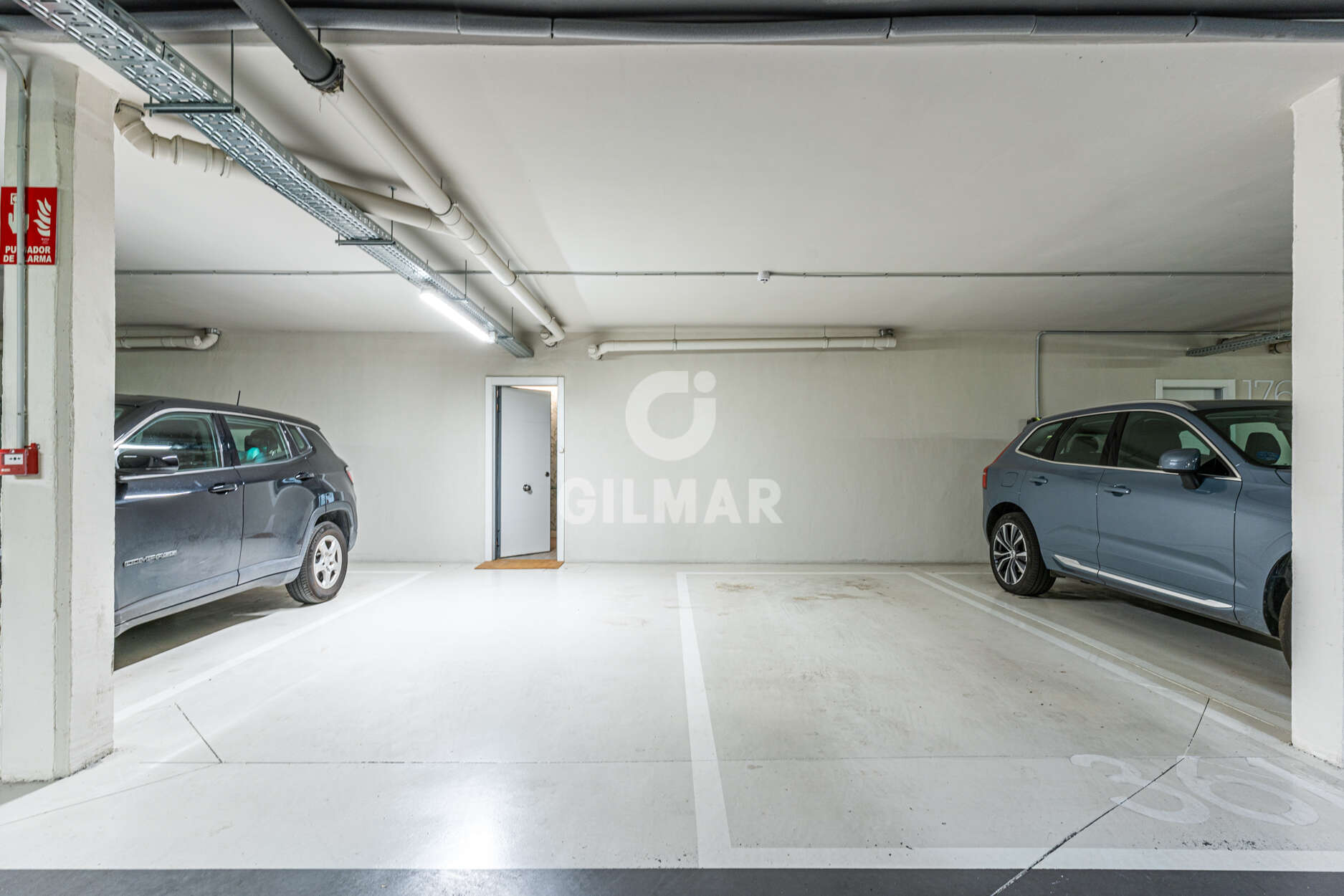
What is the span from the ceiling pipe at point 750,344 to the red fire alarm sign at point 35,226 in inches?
186

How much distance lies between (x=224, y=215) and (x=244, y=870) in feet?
12.8

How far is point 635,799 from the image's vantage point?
1960 mm

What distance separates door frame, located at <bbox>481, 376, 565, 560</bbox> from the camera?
668cm

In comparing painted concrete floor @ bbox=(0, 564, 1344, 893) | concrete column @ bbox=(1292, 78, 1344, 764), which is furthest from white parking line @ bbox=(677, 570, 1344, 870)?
concrete column @ bbox=(1292, 78, 1344, 764)

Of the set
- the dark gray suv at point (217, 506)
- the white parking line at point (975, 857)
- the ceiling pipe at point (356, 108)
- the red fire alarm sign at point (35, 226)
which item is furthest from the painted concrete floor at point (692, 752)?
the ceiling pipe at point (356, 108)

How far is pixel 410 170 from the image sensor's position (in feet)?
9.07

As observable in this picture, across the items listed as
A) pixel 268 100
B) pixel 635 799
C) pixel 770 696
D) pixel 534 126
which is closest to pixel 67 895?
pixel 635 799

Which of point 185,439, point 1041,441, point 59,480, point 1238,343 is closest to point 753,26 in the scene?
point 59,480

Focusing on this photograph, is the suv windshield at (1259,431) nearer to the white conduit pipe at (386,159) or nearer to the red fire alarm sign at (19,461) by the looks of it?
the white conduit pipe at (386,159)

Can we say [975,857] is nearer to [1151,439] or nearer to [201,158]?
[1151,439]

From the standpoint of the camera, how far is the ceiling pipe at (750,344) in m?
6.41

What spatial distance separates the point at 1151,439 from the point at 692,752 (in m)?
3.76

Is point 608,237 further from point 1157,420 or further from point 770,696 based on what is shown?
point 1157,420

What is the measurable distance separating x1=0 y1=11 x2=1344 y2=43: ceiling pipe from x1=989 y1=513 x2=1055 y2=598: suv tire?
A: 11.5 ft
